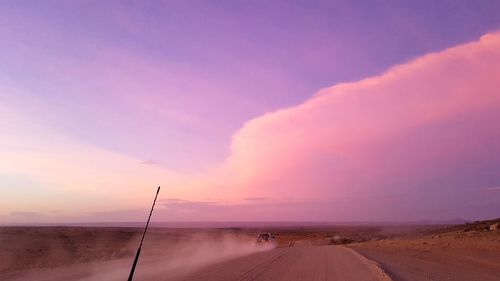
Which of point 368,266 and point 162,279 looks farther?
point 368,266

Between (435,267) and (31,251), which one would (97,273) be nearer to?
(31,251)

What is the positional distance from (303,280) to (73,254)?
20166 millimetres

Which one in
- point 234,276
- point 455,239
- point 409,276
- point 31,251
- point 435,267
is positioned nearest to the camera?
point 234,276

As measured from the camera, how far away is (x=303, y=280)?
20.7 metres

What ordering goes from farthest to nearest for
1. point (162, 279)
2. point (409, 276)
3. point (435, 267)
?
point (435, 267) < point (409, 276) < point (162, 279)

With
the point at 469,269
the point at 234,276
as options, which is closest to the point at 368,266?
the point at 469,269

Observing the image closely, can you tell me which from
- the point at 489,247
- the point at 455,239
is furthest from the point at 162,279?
the point at 455,239

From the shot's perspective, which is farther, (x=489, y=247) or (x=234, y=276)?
(x=489, y=247)

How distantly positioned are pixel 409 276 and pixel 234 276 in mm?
8862

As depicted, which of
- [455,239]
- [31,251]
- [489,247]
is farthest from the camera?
[455,239]

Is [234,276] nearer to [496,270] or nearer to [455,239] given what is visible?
[496,270]

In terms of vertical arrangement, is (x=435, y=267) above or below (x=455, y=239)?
below

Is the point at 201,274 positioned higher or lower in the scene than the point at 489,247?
lower

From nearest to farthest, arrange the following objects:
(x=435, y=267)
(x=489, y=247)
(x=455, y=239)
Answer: (x=435, y=267), (x=489, y=247), (x=455, y=239)
